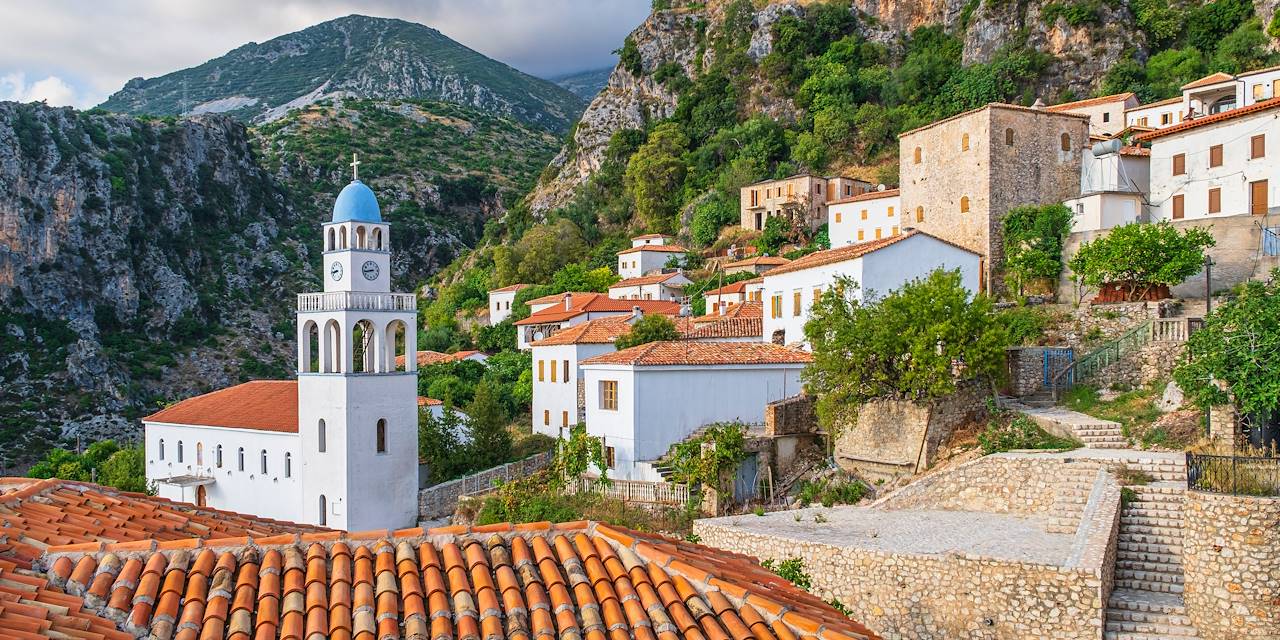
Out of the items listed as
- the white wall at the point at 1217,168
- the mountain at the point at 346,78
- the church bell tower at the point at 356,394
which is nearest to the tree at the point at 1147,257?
the white wall at the point at 1217,168

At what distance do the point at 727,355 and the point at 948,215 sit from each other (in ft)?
48.8

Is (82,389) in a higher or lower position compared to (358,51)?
lower

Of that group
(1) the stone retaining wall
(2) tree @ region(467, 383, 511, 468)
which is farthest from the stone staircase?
(2) tree @ region(467, 383, 511, 468)

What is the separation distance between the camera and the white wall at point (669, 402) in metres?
25.5

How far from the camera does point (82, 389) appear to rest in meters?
60.3

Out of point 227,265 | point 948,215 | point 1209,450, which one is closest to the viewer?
point 1209,450

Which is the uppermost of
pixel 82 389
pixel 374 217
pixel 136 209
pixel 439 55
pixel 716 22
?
pixel 439 55

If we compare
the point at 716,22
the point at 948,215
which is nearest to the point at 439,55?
the point at 716,22

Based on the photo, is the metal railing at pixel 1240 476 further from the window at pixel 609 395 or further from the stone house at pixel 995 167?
the stone house at pixel 995 167

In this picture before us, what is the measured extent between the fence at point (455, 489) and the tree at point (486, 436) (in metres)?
1.32

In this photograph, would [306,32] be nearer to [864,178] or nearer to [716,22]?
[716,22]

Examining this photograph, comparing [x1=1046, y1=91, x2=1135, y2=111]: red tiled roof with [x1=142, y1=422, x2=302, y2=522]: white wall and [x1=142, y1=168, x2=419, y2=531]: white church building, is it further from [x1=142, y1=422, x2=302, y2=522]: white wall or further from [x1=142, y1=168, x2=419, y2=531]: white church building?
[x1=142, y1=422, x2=302, y2=522]: white wall

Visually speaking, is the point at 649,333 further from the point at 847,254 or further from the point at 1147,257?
the point at 1147,257

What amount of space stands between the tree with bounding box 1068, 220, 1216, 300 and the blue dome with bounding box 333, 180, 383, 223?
72.1ft
